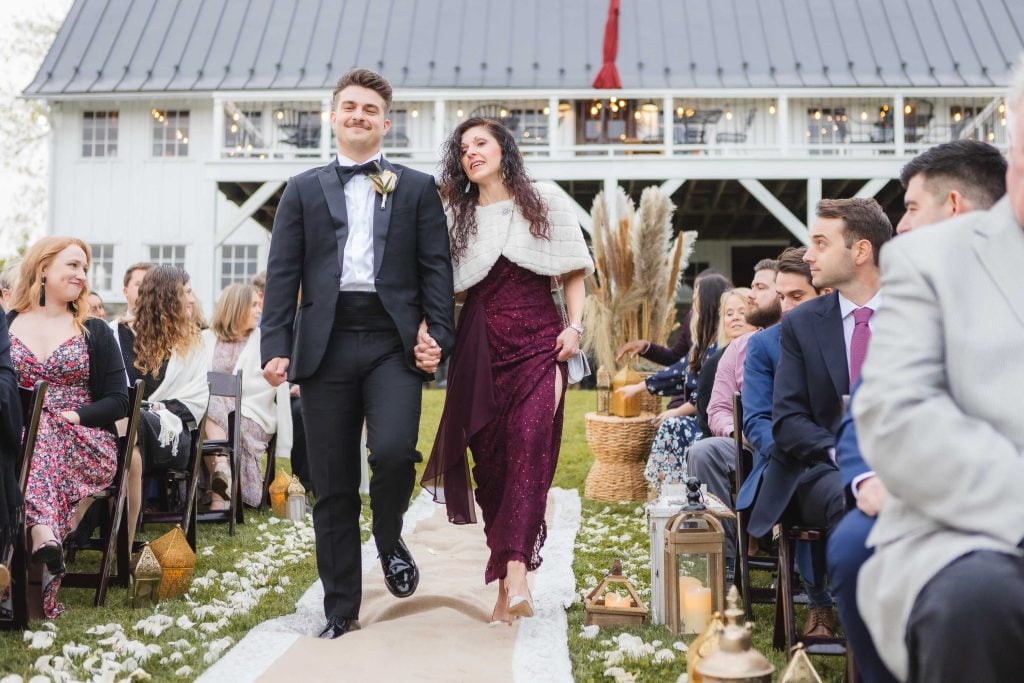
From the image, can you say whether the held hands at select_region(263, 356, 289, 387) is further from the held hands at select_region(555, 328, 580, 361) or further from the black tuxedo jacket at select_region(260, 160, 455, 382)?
the held hands at select_region(555, 328, 580, 361)

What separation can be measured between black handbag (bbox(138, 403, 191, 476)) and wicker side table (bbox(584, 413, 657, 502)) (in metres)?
3.10

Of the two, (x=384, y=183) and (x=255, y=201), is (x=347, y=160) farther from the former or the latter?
(x=255, y=201)

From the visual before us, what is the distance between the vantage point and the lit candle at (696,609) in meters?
3.88

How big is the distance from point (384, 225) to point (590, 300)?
4.21 m

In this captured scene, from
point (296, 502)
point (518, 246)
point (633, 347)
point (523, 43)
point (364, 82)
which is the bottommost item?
point (296, 502)

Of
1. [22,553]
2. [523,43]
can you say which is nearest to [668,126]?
[523,43]

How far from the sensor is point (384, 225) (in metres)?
4.05

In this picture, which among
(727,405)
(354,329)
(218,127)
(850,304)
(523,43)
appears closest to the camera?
(850,304)

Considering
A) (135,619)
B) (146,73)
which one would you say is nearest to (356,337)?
(135,619)

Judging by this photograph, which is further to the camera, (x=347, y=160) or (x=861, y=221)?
(x=347, y=160)

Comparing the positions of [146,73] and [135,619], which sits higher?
[146,73]

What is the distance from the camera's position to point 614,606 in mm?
4051

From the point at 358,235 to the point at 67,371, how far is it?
68.2 inches

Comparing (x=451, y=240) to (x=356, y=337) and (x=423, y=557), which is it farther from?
(x=423, y=557)
